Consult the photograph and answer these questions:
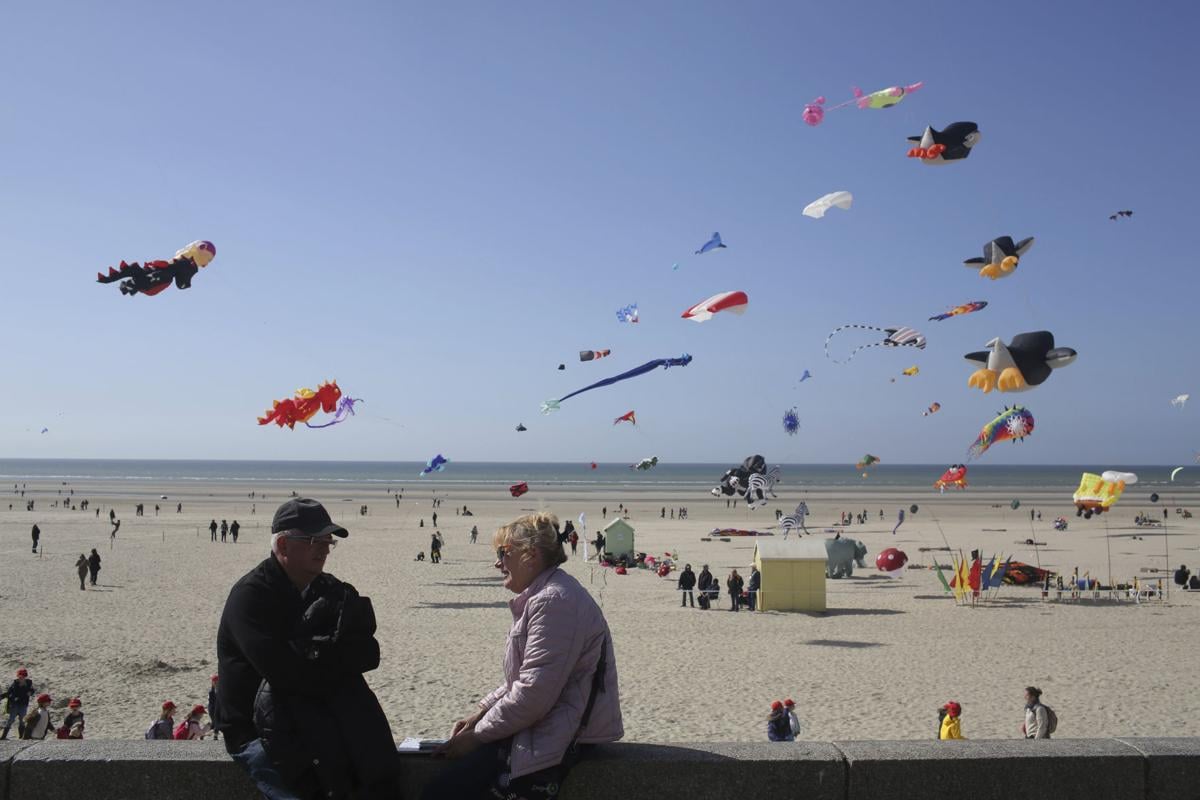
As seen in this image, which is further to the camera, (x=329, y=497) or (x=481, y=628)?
(x=329, y=497)

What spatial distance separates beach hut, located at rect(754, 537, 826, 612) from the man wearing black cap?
687 inches

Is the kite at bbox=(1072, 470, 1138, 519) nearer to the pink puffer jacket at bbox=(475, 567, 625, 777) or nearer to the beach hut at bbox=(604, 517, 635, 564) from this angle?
the beach hut at bbox=(604, 517, 635, 564)

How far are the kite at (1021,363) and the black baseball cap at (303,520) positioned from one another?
42.3 ft

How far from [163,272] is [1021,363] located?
15.9m

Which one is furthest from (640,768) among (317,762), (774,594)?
(774,594)

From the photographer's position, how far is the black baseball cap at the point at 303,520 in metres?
2.79

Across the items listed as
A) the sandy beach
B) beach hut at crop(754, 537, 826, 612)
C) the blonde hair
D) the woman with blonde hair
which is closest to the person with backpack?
the sandy beach

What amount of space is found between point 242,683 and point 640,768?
4.20 ft

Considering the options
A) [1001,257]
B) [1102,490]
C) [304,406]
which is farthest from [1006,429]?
[304,406]

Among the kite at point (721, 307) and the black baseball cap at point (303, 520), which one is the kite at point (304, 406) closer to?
the kite at point (721, 307)

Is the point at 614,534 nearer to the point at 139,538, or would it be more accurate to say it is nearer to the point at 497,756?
the point at 139,538

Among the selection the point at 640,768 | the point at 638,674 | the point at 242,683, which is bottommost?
the point at 638,674

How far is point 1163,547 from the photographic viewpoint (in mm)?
35562

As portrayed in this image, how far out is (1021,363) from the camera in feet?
45.0
